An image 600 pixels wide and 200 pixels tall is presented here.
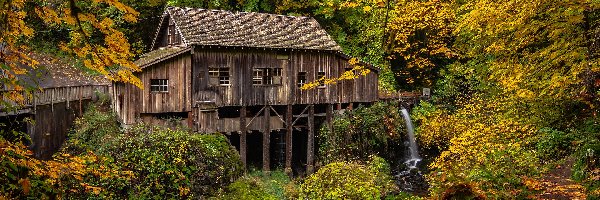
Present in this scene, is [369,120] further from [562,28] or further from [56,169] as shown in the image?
[56,169]

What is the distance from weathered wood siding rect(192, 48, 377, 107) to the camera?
67.4 feet

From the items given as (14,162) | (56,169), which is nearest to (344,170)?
(56,169)

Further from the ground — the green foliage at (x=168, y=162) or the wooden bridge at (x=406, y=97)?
the wooden bridge at (x=406, y=97)

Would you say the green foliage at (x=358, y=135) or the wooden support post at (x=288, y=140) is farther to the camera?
the green foliage at (x=358, y=135)

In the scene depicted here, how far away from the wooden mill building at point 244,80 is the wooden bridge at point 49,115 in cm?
210

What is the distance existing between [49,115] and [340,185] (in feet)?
40.0

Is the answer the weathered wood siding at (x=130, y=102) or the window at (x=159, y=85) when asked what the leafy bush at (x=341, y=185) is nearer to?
the window at (x=159, y=85)

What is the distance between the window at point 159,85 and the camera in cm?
1962

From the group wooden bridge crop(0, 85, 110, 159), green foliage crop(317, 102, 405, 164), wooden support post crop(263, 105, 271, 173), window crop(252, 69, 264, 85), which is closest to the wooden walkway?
wooden bridge crop(0, 85, 110, 159)

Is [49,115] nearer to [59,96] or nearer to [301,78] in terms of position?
[59,96]

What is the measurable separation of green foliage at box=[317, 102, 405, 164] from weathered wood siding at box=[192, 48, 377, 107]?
1190 mm

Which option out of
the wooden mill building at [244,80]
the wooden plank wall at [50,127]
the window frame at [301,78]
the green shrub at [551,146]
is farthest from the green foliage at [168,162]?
the green shrub at [551,146]

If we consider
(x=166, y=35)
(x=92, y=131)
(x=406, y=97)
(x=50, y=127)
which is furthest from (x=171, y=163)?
A: (x=406, y=97)

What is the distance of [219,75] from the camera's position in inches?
824
